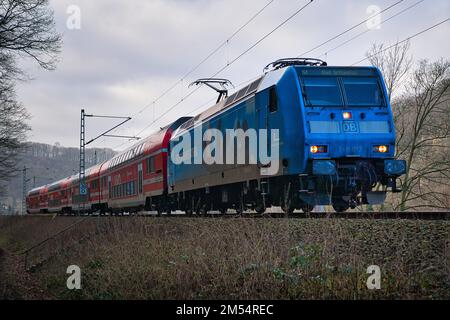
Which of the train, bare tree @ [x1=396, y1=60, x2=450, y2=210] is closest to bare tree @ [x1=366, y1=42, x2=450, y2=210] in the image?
bare tree @ [x1=396, y1=60, x2=450, y2=210]

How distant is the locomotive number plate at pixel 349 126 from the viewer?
39.2 ft

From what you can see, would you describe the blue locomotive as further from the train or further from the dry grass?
the dry grass

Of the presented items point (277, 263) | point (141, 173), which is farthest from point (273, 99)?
point (141, 173)

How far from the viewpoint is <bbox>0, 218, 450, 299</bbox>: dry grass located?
21.0 feet

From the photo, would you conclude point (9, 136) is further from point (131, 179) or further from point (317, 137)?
point (317, 137)

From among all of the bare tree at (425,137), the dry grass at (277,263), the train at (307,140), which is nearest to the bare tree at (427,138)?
the bare tree at (425,137)

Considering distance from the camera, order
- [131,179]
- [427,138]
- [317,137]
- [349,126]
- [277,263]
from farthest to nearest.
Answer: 1. [131,179]
2. [427,138]
3. [349,126]
4. [317,137]
5. [277,263]

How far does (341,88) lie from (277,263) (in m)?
6.18

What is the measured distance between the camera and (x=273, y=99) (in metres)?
12.7

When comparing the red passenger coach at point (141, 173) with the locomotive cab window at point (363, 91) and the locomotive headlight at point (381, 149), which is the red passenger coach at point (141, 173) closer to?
the locomotive cab window at point (363, 91)

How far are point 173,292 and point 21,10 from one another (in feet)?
48.5

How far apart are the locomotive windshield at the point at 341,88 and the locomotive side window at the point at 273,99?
29.1 inches

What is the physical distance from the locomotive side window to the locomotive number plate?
165cm
